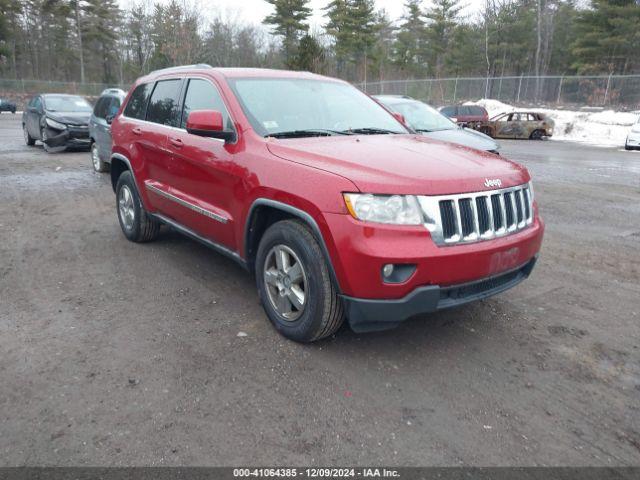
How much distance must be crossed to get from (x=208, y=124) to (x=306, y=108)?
946mm

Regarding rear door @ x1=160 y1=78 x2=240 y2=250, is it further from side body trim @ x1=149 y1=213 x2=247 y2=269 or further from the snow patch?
the snow patch

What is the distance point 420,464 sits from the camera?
95.6 inches

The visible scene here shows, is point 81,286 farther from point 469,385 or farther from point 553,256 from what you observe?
point 553,256

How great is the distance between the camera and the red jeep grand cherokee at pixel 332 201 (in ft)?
9.70

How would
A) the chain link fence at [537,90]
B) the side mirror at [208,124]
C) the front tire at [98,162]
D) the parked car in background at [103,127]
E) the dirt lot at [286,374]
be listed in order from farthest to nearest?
the chain link fence at [537,90], the front tire at [98,162], the parked car in background at [103,127], the side mirror at [208,124], the dirt lot at [286,374]

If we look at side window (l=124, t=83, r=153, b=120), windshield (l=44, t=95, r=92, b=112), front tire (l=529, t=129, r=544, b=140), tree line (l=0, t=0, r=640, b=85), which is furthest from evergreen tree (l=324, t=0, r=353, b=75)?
side window (l=124, t=83, r=153, b=120)

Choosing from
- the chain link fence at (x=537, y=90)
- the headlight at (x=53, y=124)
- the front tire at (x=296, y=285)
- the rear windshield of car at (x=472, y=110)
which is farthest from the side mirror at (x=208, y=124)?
the chain link fence at (x=537, y=90)

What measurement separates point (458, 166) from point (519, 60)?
48.5m

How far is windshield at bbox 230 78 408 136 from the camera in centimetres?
399

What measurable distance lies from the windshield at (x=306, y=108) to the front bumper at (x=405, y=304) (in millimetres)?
1584

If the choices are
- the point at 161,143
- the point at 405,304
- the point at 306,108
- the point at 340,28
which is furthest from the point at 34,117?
the point at 340,28

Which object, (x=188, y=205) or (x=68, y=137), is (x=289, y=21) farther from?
(x=188, y=205)

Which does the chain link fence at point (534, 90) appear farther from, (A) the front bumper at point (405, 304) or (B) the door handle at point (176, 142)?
(A) the front bumper at point (405, 304)

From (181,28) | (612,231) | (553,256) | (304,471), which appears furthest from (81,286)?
(181,28)
